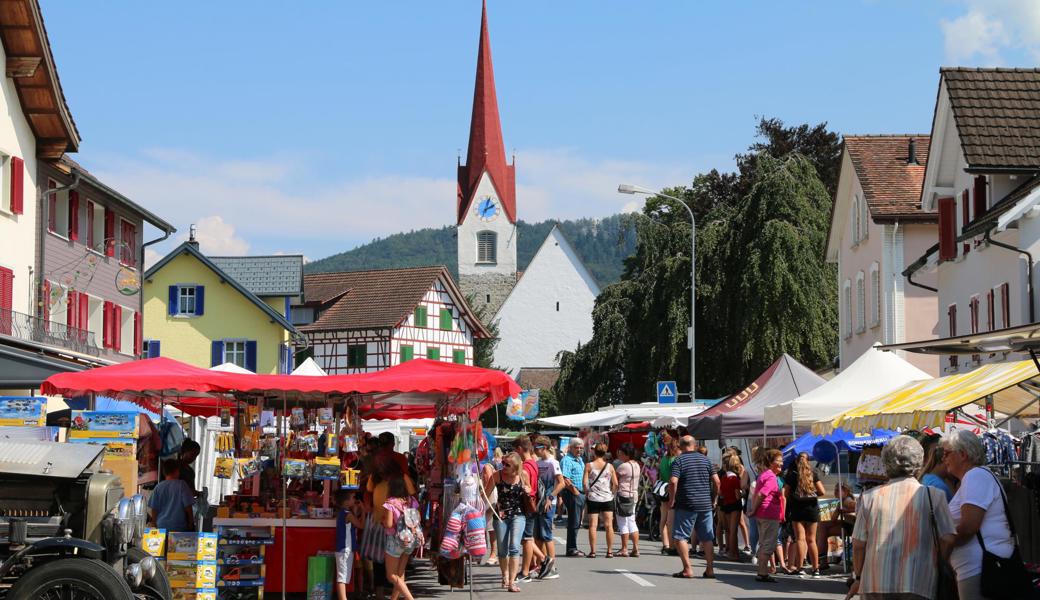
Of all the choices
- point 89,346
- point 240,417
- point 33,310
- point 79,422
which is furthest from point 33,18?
point 79,422

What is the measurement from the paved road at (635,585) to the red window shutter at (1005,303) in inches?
333

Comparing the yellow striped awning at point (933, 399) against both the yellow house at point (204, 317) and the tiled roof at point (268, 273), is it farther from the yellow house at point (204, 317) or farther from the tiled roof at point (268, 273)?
the tiled roof at point (268, 273)

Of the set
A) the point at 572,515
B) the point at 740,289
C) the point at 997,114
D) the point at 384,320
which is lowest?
the point at 572,515

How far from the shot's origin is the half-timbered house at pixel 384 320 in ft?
253

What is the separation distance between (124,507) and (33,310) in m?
22.1

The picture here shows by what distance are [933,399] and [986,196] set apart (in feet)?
45.6

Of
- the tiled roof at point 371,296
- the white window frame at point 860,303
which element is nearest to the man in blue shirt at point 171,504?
the white window frame at point 860,303

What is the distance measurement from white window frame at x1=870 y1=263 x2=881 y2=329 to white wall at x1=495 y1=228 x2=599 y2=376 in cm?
5656

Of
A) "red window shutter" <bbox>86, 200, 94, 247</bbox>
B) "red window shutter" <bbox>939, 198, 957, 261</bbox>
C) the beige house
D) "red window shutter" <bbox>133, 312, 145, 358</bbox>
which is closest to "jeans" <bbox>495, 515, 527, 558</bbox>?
"red window shutter" <bbox>939, 198, 957, 261</bbox>

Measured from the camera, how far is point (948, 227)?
29.7 m

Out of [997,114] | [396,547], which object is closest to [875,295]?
[997,114]

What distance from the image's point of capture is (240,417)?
17609 mm

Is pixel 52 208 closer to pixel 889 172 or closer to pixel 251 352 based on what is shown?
pixel 889 172

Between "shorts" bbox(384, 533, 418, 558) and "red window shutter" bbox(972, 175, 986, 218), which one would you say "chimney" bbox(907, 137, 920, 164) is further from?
"shorts" bbox(384, 533, 418, 558)
